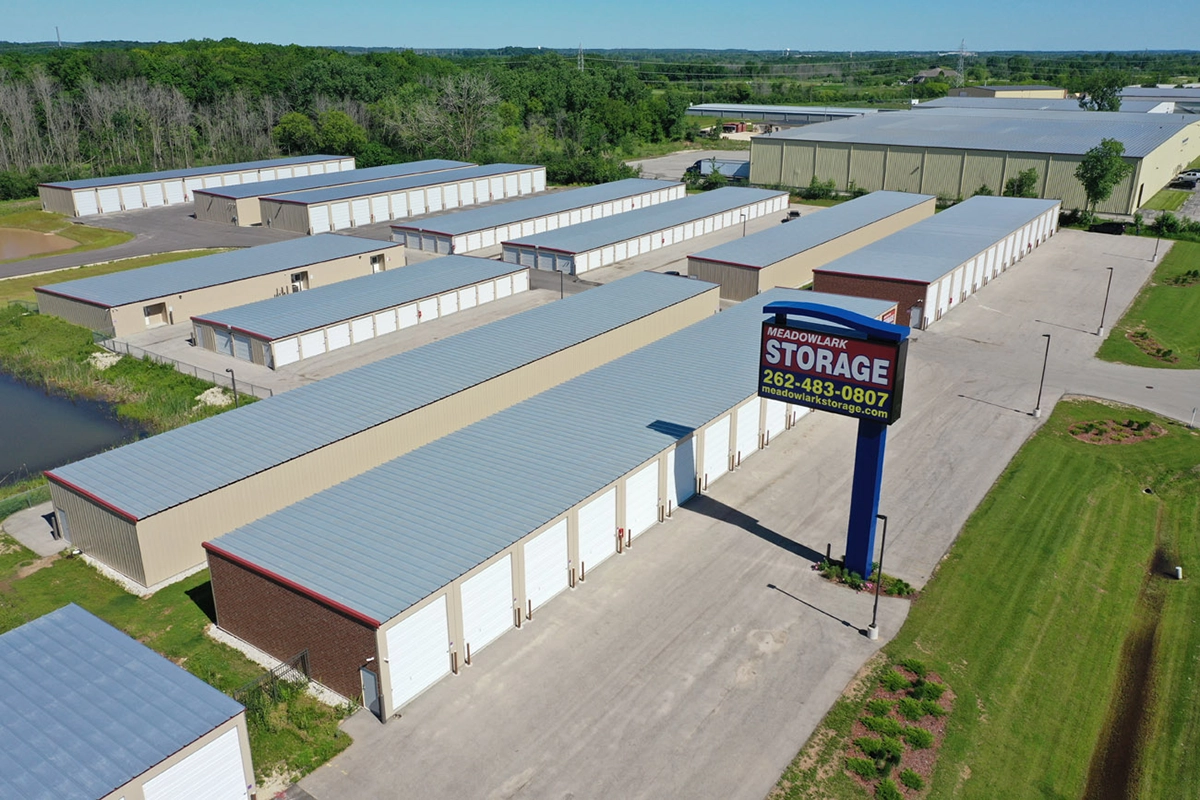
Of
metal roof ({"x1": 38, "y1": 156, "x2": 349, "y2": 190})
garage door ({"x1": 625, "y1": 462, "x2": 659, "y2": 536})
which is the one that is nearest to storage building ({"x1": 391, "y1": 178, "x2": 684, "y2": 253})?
metal roof ({"x1": 38, "y1": 156, "x2": 349, "y2": 190})

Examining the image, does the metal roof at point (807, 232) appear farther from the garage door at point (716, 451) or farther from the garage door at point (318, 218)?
the garage door at point (318, 218)

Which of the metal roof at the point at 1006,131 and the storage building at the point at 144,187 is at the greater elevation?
the metal roof at the point at 1006,131

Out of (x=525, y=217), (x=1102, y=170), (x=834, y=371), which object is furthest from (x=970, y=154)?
(x=834, y=371)

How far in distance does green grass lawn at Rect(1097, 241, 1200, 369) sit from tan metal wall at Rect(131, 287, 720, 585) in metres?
30.5

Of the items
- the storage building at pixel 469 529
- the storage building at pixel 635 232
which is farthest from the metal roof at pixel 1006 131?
the storage building at pixel 469 529

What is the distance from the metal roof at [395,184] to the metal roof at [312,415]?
45.6 metres

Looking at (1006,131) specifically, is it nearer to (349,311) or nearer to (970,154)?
(970,154)

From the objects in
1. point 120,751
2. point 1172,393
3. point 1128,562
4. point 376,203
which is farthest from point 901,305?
point 376,203

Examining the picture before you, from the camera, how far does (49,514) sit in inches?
1423

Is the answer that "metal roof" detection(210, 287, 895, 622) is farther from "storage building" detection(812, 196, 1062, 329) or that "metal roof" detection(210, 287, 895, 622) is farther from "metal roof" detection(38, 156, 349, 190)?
"metal roof" detection(38, 156, 349, 190)

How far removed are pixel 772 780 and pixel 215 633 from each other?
17.8 meters

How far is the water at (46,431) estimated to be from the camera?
138 ft

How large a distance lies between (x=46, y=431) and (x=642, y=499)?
32.5 meters

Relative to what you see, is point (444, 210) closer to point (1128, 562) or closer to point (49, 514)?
point (49, 514)
